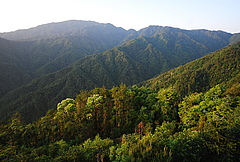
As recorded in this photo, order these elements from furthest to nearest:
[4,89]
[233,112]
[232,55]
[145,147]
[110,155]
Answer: [4,89] < [232,55] < [233,112] < [110,155] < [145,147]

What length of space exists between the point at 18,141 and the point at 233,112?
97.3 feet

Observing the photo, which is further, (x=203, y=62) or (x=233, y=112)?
Result: (x=203, y=62)

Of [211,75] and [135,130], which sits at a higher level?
[211,75]

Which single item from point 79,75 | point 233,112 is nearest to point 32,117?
point 79,75

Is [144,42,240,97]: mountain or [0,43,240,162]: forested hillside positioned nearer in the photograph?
[0,43,240,162]: forested hillside

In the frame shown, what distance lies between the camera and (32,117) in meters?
108

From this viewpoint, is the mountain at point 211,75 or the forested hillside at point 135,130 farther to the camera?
the mountain at point 211,75

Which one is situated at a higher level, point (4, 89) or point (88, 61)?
point (88, 61)

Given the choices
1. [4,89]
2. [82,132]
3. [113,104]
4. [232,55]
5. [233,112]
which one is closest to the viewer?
[233,112]

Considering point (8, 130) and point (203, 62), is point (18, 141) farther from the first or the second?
point (203, 62)

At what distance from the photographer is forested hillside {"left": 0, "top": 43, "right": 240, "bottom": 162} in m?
13.6

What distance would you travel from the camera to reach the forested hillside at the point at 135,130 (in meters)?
13.6

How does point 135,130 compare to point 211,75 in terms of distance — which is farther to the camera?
point 211,75

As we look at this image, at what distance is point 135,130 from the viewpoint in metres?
24.0
